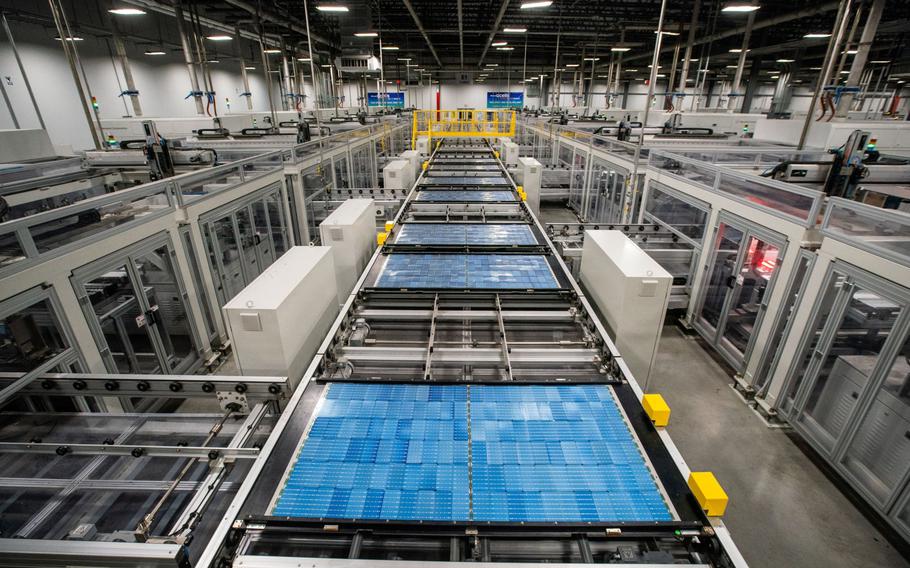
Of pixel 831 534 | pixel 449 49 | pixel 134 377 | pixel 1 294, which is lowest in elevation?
pixel 831 534

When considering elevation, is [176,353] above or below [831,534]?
above

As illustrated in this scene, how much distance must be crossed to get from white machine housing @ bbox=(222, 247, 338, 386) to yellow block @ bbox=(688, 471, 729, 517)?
278 cm

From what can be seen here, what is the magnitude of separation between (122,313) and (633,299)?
5395 millimetres

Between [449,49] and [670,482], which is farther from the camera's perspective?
[449,49]

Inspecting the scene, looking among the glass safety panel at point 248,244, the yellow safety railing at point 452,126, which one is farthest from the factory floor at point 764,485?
the yellow safety railing at point 452,126

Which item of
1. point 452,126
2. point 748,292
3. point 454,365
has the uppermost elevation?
point 452,126

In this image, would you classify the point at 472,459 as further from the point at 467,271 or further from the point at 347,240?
the point at 347,240

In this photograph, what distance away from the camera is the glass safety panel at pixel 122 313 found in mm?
4293

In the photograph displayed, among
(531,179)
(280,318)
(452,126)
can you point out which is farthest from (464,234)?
(452,126)

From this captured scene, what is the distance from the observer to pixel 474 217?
23.0 feet

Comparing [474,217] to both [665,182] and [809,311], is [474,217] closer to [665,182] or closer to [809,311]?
[665,182]

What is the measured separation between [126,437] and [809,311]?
6300 mm

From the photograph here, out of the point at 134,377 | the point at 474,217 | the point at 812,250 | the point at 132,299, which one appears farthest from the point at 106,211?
the point at 812,250

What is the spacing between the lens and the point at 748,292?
5879mm
